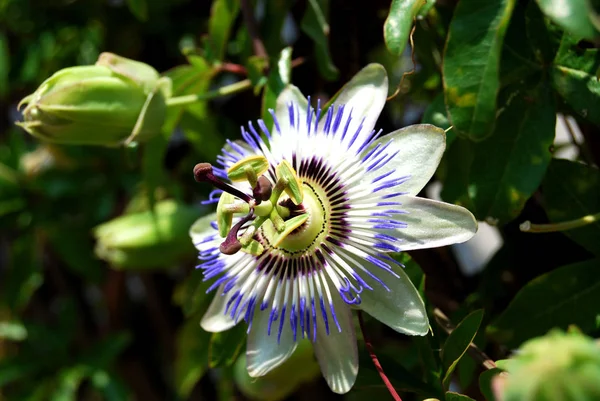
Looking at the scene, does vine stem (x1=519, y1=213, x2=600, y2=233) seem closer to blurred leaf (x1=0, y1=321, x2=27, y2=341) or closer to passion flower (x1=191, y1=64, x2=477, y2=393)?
passion flower (x1=191, y1=64, x2=477, y2=393)

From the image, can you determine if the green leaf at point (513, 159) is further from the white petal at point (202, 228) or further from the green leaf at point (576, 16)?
the white petal at point (202, 228)

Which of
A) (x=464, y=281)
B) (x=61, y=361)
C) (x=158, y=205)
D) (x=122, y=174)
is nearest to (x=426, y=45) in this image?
(x=464, y=281)

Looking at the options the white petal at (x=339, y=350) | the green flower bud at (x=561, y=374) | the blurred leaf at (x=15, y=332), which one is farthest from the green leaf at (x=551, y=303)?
the blurred leaf at (x=15, y=332)

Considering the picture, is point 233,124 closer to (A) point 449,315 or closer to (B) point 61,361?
(A) point 449,315

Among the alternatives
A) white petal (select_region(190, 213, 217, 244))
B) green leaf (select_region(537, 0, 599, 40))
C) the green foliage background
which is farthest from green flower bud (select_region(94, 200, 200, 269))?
green leaf (select_region(537, 0, 599, 40))

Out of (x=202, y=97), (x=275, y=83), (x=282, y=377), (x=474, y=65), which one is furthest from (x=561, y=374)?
(x=282, y=377)
